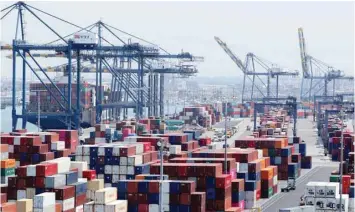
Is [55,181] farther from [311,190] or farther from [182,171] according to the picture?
[311,190]

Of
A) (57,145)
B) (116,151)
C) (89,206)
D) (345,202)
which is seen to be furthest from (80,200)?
(57,145)

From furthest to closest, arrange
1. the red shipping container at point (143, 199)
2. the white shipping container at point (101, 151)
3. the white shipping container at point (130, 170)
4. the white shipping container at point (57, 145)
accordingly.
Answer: the white shipping container at point (57, 145) < the white shipping container at point (101, 151) < the white shipping container at point (130, 170) < the red shipping container at point (143, 199)

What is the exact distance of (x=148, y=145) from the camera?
44062mm

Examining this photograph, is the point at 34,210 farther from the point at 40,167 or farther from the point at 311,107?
the point at 311,107

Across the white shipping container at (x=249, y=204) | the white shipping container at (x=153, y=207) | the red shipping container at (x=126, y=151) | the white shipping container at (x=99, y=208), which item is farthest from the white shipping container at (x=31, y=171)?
the white shipping container at (x=249, y=204)

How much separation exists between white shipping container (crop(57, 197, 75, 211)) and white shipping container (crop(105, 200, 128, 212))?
1144 millimetres

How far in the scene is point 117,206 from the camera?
29453 mm

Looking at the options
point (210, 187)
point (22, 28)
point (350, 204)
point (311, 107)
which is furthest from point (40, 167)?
point (311, 107)

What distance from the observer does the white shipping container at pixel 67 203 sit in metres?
29.7

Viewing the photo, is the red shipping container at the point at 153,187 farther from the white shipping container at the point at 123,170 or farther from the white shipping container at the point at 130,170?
the white shipping container at the point at 123,170

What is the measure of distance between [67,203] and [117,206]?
175 cm

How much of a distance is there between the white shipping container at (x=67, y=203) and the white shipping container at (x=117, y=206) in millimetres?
1144

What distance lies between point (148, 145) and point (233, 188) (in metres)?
9.79

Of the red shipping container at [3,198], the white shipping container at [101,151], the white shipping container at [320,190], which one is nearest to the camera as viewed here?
the red shipping container at [3,198]
